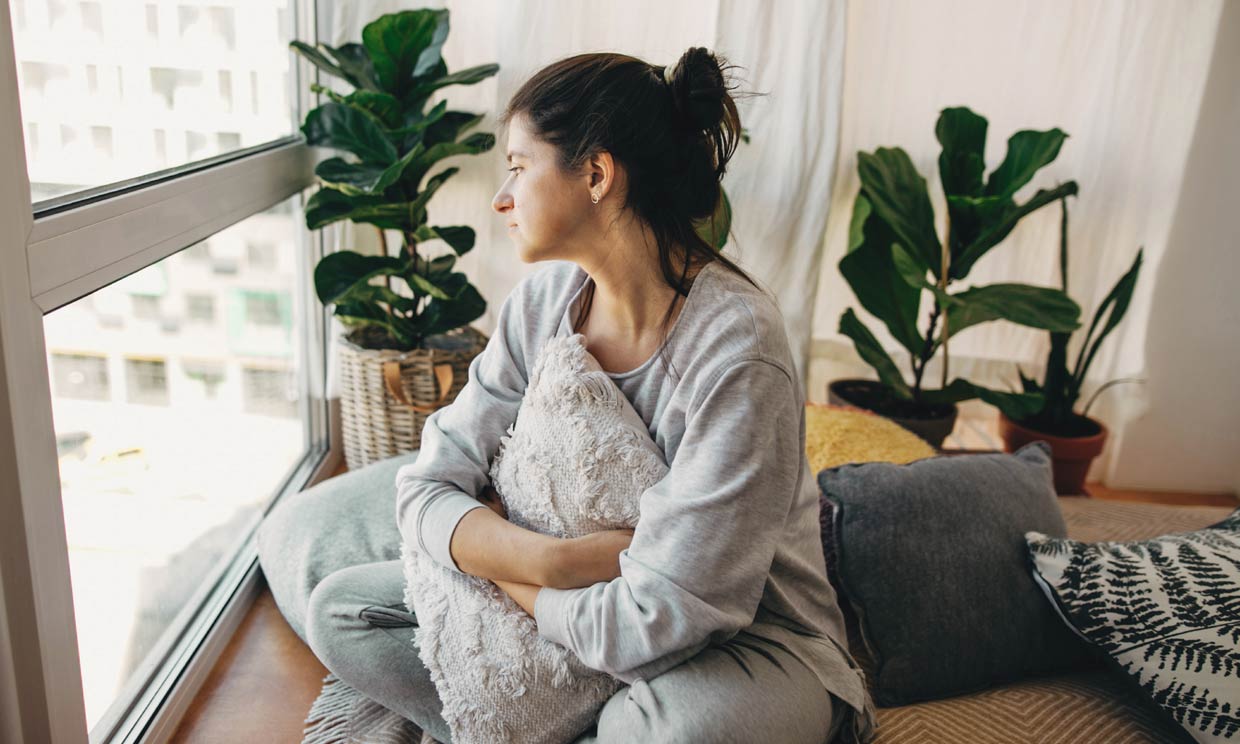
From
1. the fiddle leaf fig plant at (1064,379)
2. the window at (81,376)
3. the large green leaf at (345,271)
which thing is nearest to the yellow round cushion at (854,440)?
the fiddle leaf fig plant at (1064,379)

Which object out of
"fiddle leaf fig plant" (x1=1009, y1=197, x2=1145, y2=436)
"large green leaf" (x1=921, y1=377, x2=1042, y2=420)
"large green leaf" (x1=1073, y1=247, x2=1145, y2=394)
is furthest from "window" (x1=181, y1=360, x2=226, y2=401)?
"large green leaf" (x1=1073, y1=247, x2=1145, y2=394)

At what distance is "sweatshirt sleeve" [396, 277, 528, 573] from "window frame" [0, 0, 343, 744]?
431 millimetres

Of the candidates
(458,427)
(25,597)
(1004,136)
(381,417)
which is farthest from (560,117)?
(1004,136)

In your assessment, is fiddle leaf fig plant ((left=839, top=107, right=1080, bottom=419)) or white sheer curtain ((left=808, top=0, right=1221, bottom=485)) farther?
white sheer curtain ((left=808, top=0, right=1221, bottom=485))

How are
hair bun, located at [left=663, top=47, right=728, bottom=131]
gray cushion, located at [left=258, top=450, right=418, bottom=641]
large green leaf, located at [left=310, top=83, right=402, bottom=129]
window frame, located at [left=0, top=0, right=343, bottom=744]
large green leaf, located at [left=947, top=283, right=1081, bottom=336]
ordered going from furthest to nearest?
1. large green leaf, located at [left=947, top=283, right=1081, bottom=336]
2. large green leaf, located at [left=310, top=83, right=402, bottom=129]
3. gray cushion, located at [left=258, top=450, right=418, bottom=641]
4. hair bun, located at [left=663, top=47, right=728, bottom=131]
5. window frame, located at [left=0, top=0, right=343, bottom=744]

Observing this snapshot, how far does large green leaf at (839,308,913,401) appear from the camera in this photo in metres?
2.50

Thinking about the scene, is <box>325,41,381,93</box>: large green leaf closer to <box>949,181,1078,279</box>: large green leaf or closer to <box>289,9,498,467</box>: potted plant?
<box>289,9,498,467</box>: potted plant

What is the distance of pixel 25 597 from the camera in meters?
1.13

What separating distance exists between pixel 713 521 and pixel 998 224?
1.52 metres

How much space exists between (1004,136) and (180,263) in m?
2.01

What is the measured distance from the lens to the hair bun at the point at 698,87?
1197 mm

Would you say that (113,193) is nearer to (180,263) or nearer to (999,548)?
(180,263)

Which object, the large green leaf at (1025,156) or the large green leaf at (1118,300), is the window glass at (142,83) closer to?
the large green leaf at (1025,156)

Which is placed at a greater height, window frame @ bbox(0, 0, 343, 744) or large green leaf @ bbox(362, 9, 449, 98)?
large green leaf @ bbox(362, 9, 449, 98)
